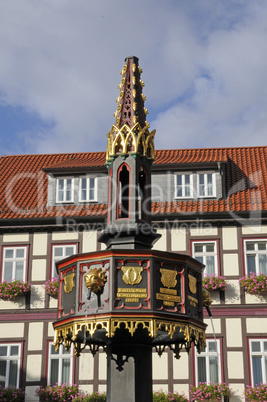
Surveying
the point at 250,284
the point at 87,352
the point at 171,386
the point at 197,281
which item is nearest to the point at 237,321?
the point at 250,284

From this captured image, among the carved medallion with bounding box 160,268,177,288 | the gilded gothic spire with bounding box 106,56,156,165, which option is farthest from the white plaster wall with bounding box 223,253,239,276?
the carved medallion with bounding box 160,268,177,288

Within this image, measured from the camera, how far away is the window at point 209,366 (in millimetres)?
19109

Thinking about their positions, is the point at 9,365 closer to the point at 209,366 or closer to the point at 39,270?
the point at 39,270

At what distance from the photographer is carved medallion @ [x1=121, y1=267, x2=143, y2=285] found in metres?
9.50

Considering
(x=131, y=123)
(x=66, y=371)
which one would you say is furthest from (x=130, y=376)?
(x=66, y=371)

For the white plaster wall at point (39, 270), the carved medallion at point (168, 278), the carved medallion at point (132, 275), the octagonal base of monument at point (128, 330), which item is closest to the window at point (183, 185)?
the white plaster wall at point (39, 270)

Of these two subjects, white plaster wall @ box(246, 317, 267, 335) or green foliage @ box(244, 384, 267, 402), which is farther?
Result: white plaster wall @ box(246, 317, 267, 335)

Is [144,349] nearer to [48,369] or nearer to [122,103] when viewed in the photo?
[122,103]

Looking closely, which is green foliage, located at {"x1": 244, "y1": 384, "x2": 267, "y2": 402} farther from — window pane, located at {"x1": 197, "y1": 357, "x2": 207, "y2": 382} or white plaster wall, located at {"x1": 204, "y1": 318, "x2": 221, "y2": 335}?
white plaster wall, located at {"x1": 204, "y1": 318, "x2": 221, "y2": 335}

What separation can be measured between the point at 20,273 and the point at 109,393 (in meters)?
12.0

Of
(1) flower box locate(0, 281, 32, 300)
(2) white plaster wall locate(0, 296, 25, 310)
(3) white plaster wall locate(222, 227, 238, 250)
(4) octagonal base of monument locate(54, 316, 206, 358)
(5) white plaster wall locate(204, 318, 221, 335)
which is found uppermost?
(3) white plaster wall locate(222, 227, 238, 250)

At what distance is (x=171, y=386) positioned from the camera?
19.0 m

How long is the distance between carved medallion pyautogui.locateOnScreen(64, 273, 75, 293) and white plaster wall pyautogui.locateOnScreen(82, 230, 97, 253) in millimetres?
10973

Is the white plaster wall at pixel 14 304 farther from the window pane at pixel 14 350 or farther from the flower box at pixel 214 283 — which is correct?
the flower box at pixel 214 283
